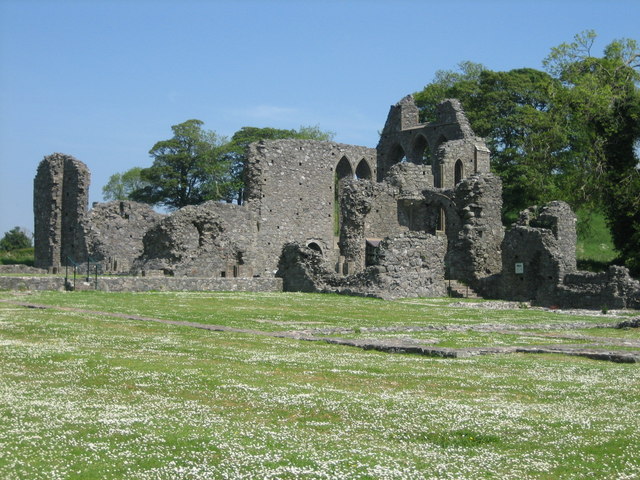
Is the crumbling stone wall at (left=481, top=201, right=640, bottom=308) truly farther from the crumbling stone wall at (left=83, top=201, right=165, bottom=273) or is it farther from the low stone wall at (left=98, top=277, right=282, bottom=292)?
the crumbling stone wall at (left=83, top=201, right=165, bottom=273)

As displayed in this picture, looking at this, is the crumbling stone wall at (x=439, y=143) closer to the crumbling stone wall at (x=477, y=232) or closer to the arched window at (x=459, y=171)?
the arched window at (x=459, y=171)

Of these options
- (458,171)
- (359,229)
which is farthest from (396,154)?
(359,229)

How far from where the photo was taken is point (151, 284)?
28.3 meters

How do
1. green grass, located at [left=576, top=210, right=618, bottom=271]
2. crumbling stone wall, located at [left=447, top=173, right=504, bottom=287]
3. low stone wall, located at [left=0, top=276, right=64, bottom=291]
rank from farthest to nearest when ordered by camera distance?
green grass, located at [left=576, top=210, right=618, bottom=271], crumbling stone wall, located at [left=447, top=173, right=504, bottom=287], low stone wall, located at [left=0, top=276, right=64, bottom=291]

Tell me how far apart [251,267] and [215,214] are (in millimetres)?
2860

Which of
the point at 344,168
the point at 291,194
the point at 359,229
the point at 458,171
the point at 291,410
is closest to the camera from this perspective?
the point at 291,410

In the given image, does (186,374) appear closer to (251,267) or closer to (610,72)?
(251,267)

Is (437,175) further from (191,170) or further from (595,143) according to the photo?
(191,170)

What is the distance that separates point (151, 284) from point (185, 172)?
4461cm

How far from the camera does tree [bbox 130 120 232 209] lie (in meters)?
70.2

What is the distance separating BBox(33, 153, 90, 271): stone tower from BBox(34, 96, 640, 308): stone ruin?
69 millimetres

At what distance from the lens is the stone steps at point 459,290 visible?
31984 millimetres

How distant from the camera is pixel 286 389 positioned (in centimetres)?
927

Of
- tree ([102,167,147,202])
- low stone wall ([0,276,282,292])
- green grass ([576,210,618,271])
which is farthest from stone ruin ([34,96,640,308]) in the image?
tree ([102,167,147,202])
